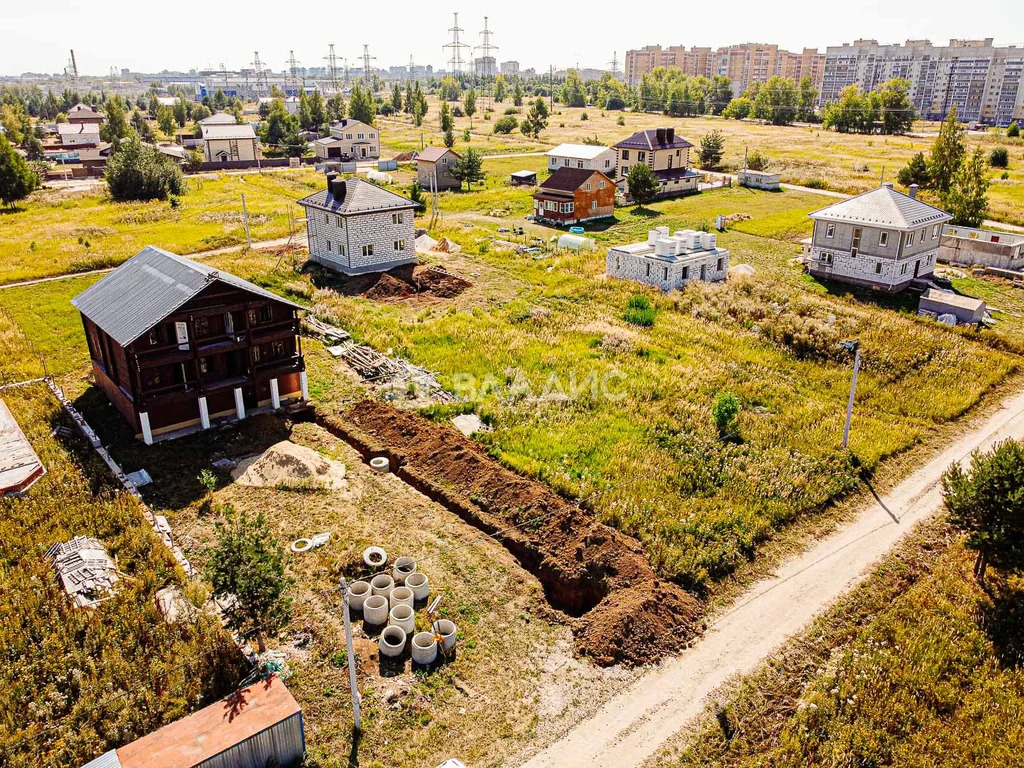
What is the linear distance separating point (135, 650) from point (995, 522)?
21.2m

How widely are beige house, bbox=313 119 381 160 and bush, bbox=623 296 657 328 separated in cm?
7205

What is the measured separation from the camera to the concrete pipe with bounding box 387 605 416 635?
17125mm

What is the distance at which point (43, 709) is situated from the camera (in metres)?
14.6

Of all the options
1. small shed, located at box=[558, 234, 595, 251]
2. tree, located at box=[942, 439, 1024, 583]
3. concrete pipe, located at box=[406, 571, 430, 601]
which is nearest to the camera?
tree, located at box=[942, 439, 1024, 583]

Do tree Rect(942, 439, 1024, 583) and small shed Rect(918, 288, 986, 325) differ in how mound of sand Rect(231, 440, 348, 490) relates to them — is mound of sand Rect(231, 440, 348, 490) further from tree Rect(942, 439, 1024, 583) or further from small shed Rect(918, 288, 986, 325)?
small shed Rect(918, 288, 986, 325)

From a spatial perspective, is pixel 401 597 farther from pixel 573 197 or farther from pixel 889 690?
pixel 573 197

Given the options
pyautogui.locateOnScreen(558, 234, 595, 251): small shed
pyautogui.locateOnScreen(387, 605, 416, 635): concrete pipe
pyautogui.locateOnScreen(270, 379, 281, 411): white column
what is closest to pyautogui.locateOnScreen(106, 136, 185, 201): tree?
pyautogui.locateOnScreen(558, 234, 595, 251): small shed

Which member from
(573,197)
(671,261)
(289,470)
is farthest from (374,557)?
(573,197)

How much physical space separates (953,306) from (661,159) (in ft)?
144

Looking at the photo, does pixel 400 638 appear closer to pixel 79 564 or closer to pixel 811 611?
pixel 79 564

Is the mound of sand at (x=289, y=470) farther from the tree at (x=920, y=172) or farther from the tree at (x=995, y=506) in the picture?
the tree at (x=920, y=172)

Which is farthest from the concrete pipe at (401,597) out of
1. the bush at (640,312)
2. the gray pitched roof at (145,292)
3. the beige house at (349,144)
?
the beige house at (349,144)

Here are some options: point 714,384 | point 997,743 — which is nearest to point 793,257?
point 714,384

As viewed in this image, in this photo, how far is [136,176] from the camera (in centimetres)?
7338
